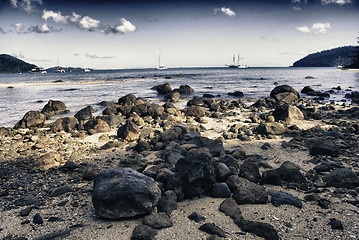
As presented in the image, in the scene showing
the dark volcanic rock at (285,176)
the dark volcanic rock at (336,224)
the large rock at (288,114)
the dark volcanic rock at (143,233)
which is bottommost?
the dark volcanic rock at (143,233)

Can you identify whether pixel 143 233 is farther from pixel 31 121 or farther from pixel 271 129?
pixel 31 121

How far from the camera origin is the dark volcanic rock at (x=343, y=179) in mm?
4617

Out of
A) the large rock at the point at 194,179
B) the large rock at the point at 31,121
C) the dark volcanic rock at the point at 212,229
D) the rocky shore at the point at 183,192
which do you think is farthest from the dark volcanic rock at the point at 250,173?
the large rock at the point at 31,121

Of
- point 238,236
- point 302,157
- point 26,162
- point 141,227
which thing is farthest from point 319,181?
point 26,162

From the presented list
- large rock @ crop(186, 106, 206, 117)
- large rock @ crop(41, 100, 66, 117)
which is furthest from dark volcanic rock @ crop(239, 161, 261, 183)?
large rock @ crop(41, 100, 66, 117)

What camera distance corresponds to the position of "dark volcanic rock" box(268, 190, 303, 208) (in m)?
4.10

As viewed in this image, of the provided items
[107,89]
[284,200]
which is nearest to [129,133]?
[284,200]

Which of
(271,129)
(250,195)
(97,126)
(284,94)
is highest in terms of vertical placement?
(284,94)

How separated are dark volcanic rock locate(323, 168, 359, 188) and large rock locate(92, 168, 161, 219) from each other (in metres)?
3.66

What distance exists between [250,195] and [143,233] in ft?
6.86

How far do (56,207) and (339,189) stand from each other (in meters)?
5.54

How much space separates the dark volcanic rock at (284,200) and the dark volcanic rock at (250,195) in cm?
16

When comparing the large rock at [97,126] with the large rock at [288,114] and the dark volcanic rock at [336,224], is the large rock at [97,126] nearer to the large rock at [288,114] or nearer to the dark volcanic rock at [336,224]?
the large rock at [288,114]

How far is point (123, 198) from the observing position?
3797 millimetres
